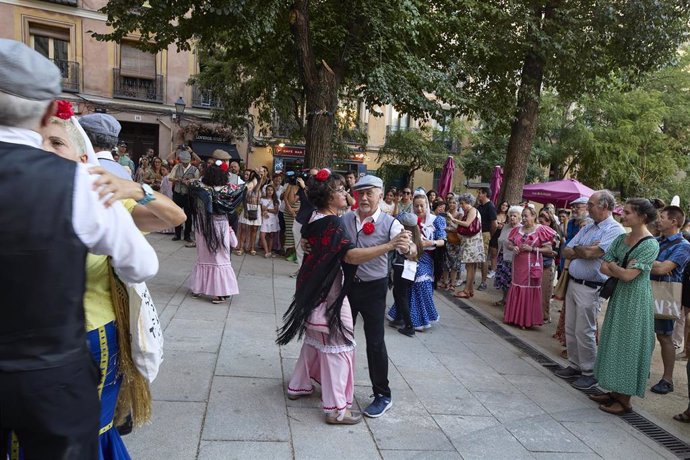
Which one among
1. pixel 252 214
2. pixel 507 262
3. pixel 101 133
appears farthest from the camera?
pixel 252 214

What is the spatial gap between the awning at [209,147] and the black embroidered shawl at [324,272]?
18911mm

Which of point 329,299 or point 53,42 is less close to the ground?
point 53,42

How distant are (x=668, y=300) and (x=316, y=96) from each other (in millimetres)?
6701

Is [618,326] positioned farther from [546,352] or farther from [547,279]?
[547,279]

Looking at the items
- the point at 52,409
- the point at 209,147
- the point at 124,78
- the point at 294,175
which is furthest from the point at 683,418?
the point at 124,78

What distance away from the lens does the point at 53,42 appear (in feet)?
63.9

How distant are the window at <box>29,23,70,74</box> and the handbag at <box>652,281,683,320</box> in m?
21.4

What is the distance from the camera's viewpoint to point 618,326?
406cm

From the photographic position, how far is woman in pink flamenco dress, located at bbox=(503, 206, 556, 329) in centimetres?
662

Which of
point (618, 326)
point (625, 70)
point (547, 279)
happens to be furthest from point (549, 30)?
point (618, 326)

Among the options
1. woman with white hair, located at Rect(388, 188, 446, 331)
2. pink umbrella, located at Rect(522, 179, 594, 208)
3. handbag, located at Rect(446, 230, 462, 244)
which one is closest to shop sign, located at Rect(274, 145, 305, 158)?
pink umbrella, located at Rect(522, 179, 594, 208)

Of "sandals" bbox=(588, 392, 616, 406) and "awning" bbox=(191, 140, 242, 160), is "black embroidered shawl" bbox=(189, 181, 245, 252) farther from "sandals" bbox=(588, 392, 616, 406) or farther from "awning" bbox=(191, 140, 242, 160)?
"awning" bbox=(191, 140, 242, 160)

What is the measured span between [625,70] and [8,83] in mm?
12989

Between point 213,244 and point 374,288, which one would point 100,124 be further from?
point 213,244
